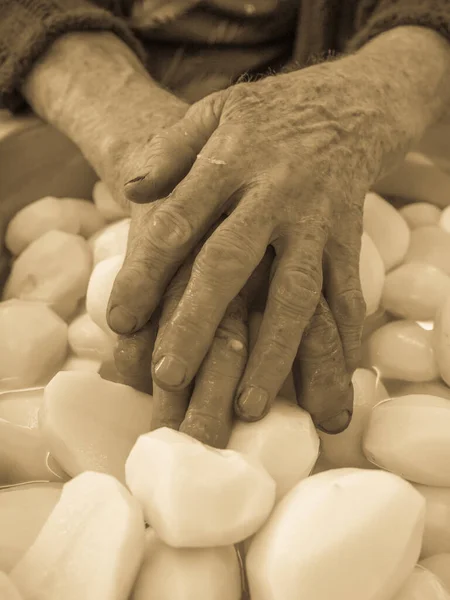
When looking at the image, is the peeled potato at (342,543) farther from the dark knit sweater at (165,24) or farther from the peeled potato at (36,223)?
the dark knit sweater at (165,24)

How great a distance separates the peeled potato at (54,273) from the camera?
31.6 inches

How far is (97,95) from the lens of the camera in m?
0.91

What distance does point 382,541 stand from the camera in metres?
0.41

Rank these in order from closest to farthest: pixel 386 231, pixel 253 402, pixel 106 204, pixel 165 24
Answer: pixel 253 402 < pixel 386 231 < pixel 106 204 < pixel 165 24

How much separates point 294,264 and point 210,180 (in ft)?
0.39

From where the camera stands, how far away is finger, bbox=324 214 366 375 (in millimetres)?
592

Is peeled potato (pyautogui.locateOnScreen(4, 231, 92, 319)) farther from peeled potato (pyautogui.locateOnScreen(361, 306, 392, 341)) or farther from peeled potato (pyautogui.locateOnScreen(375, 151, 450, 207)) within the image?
peeled potato (pyautogui.locateOnScreen(375, 151, 450, 207))

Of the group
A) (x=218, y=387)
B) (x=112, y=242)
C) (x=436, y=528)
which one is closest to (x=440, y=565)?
(x=436, y=528)

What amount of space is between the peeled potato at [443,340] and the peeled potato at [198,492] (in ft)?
0.98

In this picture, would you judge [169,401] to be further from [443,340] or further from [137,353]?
[443,340]

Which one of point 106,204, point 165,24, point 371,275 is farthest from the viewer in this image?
point 165,24

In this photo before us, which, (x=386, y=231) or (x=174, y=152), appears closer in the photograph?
(x=174, y=152)

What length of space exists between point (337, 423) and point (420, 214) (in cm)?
52

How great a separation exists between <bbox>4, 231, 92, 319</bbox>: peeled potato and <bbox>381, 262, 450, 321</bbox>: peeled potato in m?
0.42
